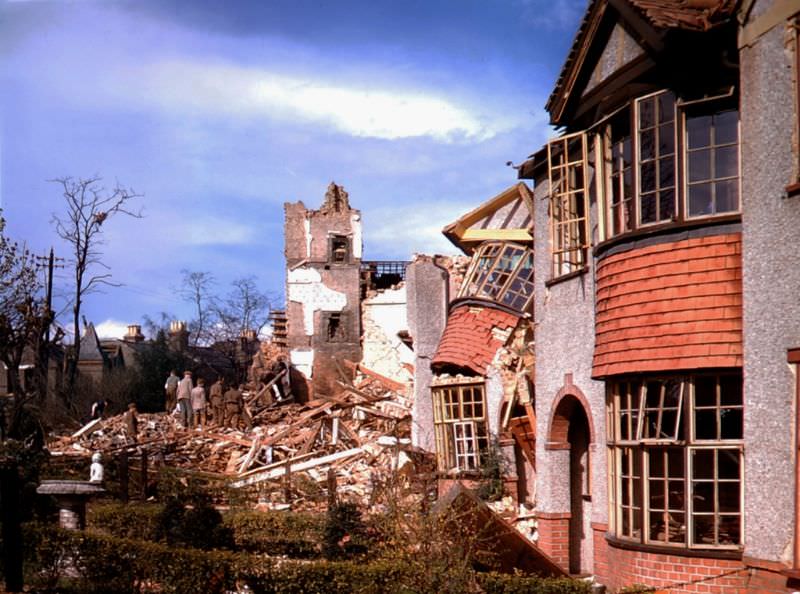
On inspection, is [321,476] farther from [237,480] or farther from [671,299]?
[671,299]

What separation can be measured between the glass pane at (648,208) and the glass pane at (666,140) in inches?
21.3

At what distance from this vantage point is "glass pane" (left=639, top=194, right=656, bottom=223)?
1335 cm

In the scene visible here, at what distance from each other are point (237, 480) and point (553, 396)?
15.8 metres

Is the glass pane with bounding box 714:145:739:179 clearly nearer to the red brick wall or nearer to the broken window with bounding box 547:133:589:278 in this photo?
→ the broken window with bounding box 547:133:589:278

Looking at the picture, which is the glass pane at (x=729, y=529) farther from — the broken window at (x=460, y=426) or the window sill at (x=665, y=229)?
the broken window at (x=460, y=426)

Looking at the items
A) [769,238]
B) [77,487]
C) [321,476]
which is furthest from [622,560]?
[321,476]

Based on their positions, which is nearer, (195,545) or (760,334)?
(760,334)

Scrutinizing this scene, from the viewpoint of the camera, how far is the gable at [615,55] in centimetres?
1390

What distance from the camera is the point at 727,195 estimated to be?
498 inches

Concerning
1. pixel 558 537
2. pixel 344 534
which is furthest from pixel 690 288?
pixel 344 534

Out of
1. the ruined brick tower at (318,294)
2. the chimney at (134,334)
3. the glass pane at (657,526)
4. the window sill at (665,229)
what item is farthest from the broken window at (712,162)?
the chimney at (134,334)

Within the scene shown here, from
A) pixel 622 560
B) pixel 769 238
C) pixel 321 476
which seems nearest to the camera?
pixel 769 238

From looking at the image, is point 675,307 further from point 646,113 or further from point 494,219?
point 494,219

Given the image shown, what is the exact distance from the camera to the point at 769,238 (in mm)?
11633
